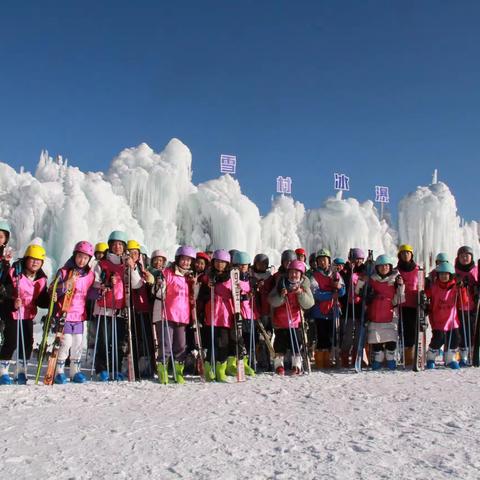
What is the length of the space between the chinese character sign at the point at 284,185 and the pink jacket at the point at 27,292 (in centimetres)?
3977

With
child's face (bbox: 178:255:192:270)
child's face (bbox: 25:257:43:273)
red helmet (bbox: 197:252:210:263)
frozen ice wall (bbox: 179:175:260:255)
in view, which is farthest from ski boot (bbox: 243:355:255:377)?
frozen ice wall (bbox: 179:175:260:255)

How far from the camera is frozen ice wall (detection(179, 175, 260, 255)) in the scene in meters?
28.9

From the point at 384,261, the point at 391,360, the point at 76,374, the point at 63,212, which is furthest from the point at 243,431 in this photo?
the point at 63,212

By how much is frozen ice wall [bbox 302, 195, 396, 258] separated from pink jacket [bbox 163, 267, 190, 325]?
30.7 m

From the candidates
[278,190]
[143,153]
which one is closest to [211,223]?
[143,153]

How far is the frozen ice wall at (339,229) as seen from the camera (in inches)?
1468

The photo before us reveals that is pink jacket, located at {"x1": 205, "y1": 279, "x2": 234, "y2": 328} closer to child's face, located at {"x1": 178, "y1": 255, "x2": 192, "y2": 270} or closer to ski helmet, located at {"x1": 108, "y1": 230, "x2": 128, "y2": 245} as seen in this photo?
child's face, located at {"x1": 178, "y1": 255, "x2": 192, "y2": 270}

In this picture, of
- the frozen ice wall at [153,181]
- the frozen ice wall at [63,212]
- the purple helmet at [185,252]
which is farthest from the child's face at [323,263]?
the frozen ice wall at [153,181]

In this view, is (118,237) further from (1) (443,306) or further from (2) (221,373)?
(1) (443,306)

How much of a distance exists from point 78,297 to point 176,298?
1.16 meters

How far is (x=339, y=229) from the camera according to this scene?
38.8 m

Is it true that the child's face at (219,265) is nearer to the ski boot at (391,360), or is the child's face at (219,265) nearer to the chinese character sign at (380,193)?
the ski boot at (391,360)

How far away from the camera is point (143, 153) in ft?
97.6

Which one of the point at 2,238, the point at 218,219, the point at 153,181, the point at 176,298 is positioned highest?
the point at 153,181
